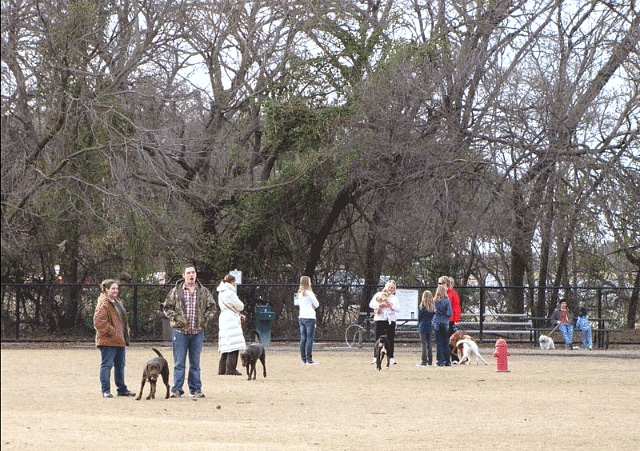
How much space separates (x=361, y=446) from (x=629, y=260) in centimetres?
2482

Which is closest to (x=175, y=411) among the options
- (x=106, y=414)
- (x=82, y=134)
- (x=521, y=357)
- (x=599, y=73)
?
(x=106, y=414)

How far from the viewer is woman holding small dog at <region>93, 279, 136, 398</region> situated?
14341 millimetres

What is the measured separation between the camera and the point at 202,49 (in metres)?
30.9

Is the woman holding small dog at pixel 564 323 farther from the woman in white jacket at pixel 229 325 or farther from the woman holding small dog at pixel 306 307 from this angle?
the woman in white jacket at pixel 229 325

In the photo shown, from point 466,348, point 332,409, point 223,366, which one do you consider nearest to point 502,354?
point 466,348

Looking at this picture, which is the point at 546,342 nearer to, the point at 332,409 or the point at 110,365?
the point at 332,409

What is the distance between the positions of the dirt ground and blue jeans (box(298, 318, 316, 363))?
39 cm

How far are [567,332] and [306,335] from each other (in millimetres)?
9305

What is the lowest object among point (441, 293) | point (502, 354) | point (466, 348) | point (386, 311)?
point (502, 354)

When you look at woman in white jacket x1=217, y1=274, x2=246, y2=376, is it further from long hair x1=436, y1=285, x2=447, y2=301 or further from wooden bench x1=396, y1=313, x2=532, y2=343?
wooden bench x1=396, y1=313, x2=532, y2=343

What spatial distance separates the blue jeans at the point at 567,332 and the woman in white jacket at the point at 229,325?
38.5 feet

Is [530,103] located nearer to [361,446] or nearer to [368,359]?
[368,359]

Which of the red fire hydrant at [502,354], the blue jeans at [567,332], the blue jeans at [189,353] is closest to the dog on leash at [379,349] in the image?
the red fire hydrant at [502,354]

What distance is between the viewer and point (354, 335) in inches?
1230
